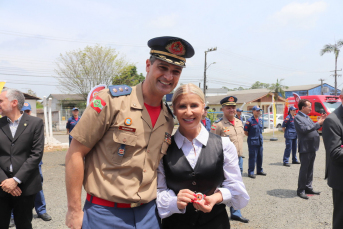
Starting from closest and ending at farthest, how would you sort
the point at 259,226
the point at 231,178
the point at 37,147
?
1. the point at 231,178
2. the point at 37,147
3. the point at 259,226

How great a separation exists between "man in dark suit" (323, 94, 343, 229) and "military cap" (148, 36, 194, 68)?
1.86 metres

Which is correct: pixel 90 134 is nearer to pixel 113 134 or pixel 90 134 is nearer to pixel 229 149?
pixel 113 134

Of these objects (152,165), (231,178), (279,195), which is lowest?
(279,195)

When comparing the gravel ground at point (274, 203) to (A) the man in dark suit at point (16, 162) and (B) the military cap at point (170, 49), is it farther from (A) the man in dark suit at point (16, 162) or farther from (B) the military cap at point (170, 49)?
(B) the military cap at point (170, 49)

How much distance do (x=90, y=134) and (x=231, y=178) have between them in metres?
1.07

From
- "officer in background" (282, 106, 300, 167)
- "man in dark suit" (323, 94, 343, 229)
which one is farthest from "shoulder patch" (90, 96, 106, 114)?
"officer in background" (282, 106, 300, 167)

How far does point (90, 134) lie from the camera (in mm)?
1620

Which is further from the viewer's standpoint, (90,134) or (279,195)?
(279,195)

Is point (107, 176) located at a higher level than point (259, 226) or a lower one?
higher

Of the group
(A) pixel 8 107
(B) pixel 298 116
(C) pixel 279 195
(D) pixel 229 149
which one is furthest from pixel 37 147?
(B) pixel 298 116

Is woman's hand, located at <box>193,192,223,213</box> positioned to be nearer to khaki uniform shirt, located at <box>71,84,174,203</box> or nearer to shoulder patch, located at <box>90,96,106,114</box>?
khaki uniform shirt, located at <box>71,84,174,203</box>

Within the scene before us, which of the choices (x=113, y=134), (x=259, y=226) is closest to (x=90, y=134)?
(x=113, y=134)

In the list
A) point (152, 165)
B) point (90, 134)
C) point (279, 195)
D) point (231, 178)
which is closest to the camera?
point (90, 134)

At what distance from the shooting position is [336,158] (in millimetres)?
2580
